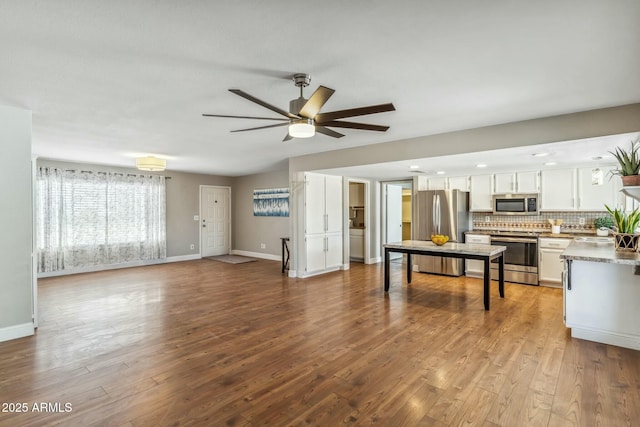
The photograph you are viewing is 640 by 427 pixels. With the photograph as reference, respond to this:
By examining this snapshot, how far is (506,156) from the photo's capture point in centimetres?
441

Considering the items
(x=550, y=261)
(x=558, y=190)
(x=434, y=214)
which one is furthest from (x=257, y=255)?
(x=558, y=190)

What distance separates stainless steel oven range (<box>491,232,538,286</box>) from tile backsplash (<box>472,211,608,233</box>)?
513 mm

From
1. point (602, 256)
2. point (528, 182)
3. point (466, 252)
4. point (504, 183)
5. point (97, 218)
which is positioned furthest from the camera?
point (97, 218)

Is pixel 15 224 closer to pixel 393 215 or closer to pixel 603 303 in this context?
pixel 603 303

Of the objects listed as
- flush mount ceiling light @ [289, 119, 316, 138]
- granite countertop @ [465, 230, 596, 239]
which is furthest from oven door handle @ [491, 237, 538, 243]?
flush mount ceiling light @ [289, 119, 316, 138]

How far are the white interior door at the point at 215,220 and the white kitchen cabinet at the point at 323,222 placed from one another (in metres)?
4.01

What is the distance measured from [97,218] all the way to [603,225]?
31.3 ft

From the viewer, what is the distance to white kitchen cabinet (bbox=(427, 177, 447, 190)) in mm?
6848

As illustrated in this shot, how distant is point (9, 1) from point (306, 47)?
1.55 m

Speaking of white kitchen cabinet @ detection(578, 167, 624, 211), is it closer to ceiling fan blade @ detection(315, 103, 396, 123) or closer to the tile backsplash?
the tile backsplash

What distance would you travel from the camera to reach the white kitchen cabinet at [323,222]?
638 cm

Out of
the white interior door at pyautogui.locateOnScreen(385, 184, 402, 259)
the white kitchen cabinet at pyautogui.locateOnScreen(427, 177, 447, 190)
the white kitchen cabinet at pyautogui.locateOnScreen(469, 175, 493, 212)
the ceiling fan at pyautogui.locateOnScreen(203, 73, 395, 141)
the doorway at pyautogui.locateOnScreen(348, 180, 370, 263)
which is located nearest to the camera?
the ceiling fan at pyautogui.locateOnScreen(203, 73, 395, 141)

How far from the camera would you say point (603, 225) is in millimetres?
5238

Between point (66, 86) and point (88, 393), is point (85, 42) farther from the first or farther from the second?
point (88, 393)
